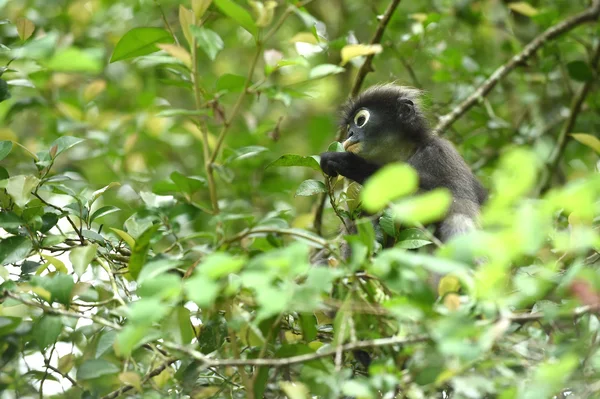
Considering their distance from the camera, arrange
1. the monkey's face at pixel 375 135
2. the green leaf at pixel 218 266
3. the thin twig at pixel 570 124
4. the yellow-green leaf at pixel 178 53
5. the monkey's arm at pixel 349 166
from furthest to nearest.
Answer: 1. the thin twig at pixel 570 124
2. the monkey's face at pixel 375 135
3. the monkey's arm at pixel 349 166
4. the yellow-green leaf at pixel 178 53
5. the green leaf at pixel 218 266

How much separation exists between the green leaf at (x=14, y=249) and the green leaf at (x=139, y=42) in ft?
2.28

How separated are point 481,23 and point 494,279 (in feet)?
14.3

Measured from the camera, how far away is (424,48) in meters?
4.77

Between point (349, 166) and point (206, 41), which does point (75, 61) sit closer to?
point (206, 41)

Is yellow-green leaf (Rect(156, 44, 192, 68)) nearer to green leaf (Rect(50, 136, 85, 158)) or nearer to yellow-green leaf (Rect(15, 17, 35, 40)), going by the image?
green leaf (Rect(50, 136, 85, 158))

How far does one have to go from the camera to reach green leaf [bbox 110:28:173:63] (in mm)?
2461

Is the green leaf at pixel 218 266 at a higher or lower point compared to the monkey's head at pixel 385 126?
higher

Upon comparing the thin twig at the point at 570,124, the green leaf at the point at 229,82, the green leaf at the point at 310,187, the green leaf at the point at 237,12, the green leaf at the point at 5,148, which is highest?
the green leaf at the point at 237,12

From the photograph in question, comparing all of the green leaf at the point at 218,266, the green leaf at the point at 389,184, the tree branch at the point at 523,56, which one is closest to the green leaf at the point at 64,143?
the green leaf at the point at 218,266

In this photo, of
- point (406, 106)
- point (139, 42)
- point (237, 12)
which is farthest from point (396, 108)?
point (237, 12)

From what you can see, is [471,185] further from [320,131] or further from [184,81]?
[320,131]

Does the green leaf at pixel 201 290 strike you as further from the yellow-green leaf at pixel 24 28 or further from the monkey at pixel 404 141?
the monkey at pixel 404 141

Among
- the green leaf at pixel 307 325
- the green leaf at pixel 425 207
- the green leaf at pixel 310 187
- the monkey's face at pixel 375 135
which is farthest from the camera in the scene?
the monkey's face at pixel 375 135

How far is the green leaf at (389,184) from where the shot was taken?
1.38 m
